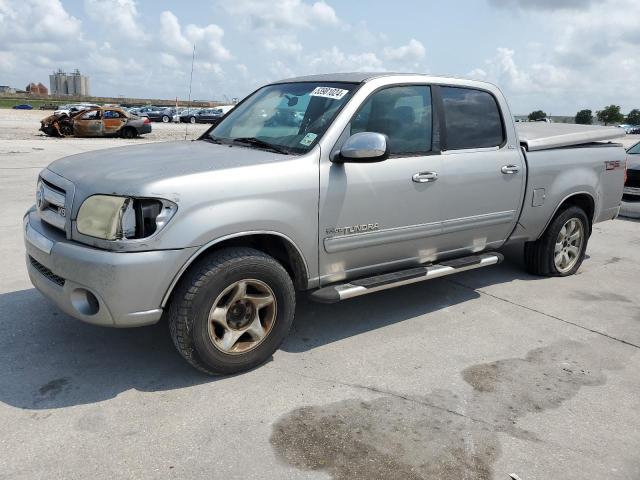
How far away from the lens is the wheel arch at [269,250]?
3.14 meters

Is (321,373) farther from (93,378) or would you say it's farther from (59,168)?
(59,168)

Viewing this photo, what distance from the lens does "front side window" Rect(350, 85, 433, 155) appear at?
3.94 m

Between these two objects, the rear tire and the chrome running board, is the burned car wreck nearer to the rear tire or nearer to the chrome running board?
the rear tire

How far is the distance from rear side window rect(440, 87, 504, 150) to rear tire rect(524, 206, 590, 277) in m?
1.24

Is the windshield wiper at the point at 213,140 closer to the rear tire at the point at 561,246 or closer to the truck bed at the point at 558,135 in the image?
the truck bed at the point at 558,135

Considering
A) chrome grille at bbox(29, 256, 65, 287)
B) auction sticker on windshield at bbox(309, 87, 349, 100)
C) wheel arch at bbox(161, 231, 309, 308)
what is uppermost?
auction sticker on windshield at bbox(309, 87, 349, 100)

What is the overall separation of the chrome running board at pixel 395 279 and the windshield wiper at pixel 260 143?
0.96 metres

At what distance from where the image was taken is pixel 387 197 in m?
3.92

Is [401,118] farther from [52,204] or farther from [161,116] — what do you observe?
[161,116]

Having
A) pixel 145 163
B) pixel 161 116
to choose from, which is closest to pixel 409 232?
pixel 145 163

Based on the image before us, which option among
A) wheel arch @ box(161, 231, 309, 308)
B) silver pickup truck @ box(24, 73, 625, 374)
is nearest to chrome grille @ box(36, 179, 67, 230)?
silver pickup truck @ box(24, 73, 625, 374)

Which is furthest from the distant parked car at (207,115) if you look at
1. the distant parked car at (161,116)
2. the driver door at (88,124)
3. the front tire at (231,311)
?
the front tire at (231,311)

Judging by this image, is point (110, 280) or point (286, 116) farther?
point (286, 116)

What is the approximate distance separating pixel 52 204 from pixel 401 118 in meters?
2.44
